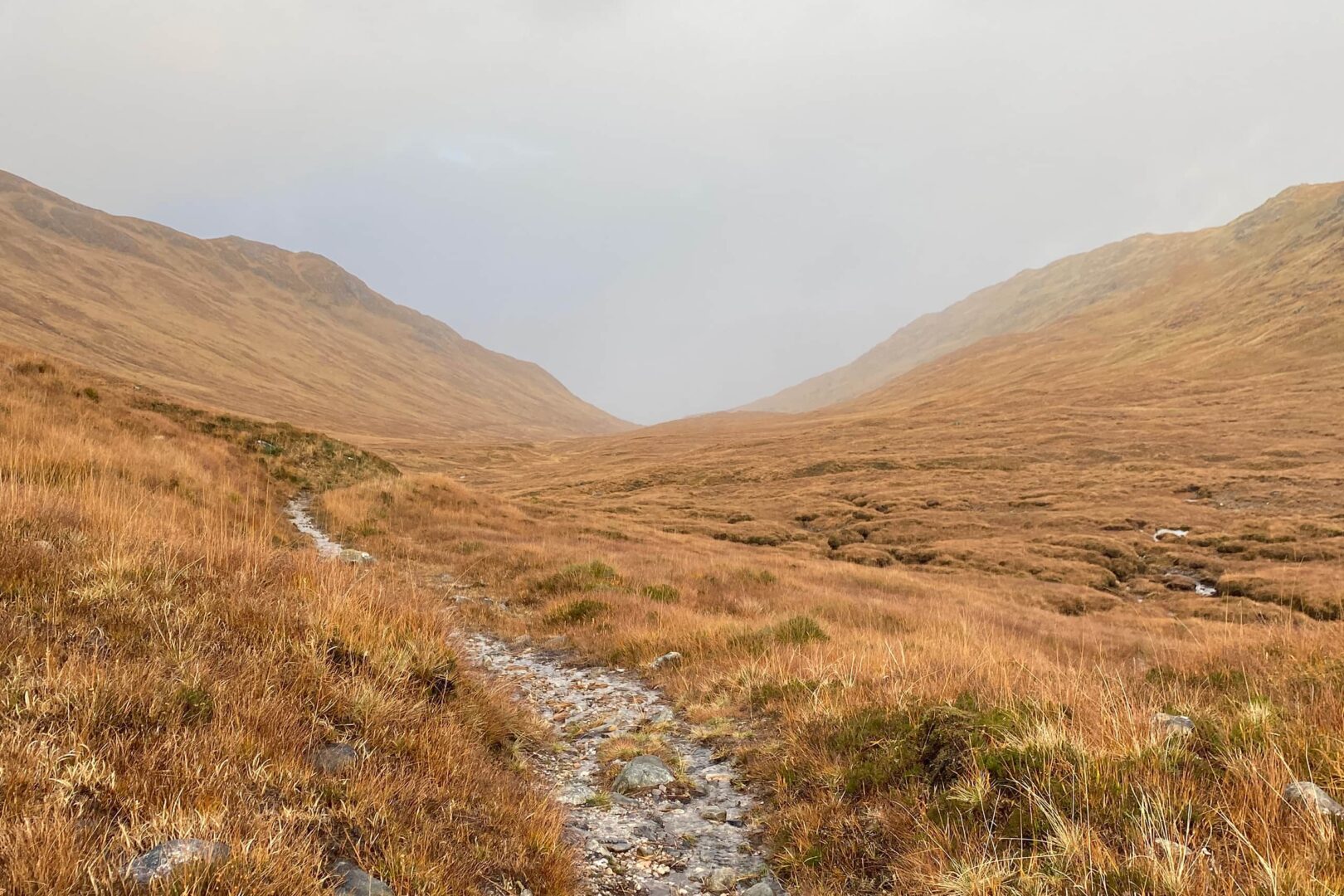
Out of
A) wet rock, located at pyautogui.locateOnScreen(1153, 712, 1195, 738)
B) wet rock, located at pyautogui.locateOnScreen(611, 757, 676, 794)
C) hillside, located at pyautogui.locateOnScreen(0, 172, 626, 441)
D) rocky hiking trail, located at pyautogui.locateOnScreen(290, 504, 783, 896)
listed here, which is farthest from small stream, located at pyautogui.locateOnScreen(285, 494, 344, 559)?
hillside, located at pyautogui.locateOnScreen(0, 172, 626, 441)

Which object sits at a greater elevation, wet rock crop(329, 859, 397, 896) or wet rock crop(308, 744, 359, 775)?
wet rock crop(308, 744, 359, 775)

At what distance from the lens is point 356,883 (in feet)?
9.82

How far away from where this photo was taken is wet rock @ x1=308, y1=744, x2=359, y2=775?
3.79 metres

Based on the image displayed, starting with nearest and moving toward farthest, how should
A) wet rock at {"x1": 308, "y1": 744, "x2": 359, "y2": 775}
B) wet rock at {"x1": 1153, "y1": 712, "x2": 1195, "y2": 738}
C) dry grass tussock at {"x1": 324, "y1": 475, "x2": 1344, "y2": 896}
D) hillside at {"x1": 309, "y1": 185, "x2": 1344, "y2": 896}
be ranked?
dry grass tussock at {"x1": 324, "y1": 475, "x2": 1344, "y2": 896} < hillside at {"x1": 309, "y1": 185, "x2": 1344, "y2": 896} < wet rock at {"x1": 308, "y1": 744, "x2": 359, "y2": 775} < wet rock at {"x1": 1153, "y1": 712, "x2": 1195, "y2": 738}

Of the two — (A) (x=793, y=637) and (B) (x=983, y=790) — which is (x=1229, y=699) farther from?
(A) (x=793, y=637)

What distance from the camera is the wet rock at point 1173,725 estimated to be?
14.0 ft

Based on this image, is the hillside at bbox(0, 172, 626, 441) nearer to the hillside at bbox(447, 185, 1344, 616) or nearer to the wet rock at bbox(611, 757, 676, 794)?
the hillside at bbox(447, 185, 1344, 616)

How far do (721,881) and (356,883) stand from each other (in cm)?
268

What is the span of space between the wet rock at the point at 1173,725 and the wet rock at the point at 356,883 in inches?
191

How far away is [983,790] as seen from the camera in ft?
13.1

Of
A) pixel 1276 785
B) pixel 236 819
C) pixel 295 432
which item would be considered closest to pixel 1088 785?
pixel 1276 785

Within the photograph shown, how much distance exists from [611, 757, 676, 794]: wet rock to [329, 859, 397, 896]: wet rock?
3.31 m

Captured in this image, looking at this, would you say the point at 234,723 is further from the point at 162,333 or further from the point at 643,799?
the point at 162,333

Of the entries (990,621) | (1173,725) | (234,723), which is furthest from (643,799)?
(990,621)
